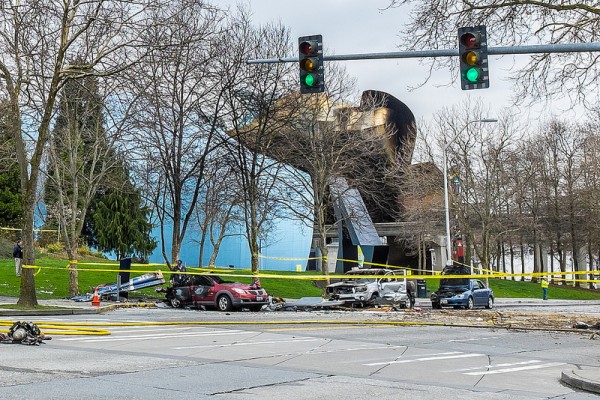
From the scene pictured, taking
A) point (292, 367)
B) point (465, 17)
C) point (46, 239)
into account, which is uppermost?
point (465, 17)

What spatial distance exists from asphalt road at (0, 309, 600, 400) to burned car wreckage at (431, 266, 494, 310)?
1309cm

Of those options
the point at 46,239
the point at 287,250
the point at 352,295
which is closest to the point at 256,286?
the point at 352,295

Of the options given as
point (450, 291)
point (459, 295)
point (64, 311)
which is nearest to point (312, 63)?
point (64, 311)

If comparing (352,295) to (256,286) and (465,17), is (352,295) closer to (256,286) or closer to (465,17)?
(256,286)

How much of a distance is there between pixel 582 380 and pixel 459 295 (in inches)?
888

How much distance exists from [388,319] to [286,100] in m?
15.1

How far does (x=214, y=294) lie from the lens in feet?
91.0

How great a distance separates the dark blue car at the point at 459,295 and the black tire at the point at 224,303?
9373 millimetres

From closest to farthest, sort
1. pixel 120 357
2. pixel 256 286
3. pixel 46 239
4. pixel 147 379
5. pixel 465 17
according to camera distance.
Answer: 1. pixel 147 379
2. pixel 120 357
3. pixel 465 17
4. pixel 256 286
5. pixel 46 239

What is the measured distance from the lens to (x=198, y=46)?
29766 millimetres

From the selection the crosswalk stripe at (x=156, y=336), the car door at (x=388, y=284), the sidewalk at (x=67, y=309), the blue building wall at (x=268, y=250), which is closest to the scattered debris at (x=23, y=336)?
the crosswalk stripe at (x=156, y=336)

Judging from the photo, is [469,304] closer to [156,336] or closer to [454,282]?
[454,282]

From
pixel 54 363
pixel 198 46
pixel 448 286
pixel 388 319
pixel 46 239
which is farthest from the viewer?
pixel 46 239

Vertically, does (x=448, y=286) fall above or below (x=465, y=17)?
below
